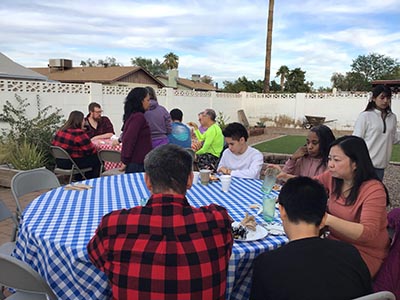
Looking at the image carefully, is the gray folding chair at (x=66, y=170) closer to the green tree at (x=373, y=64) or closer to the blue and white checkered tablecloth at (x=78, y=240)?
Result: the blue and white checkered tablecloth at (x=78, y=240)

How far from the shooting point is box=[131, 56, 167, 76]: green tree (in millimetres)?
47625

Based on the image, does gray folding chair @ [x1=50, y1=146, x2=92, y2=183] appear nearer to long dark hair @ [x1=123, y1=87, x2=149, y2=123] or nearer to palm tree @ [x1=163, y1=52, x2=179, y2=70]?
long dark hair @ [x1=123, y1=87, x2=149, y2=123]

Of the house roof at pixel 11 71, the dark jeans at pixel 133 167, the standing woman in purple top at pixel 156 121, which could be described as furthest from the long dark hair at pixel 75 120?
the house roof at pixel 11 71

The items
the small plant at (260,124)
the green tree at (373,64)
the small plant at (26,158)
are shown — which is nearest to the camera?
the small plant at (26,158)

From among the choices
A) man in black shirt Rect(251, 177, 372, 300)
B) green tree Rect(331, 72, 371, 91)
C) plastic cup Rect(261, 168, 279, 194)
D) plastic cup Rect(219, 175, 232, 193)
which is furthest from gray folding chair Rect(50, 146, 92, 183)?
green tree Rect(331, 72, 371, 91)

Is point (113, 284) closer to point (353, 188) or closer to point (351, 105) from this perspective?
point (353, 188)

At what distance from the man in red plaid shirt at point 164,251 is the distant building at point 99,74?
74.8ft

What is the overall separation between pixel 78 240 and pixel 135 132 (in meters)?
2.01

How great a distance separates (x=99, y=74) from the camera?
80.8 ft

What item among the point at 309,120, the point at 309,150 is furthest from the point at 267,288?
the point at 309,120

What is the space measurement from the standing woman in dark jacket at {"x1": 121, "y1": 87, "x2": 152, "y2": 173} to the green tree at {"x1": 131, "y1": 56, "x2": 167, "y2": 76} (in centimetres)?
4469

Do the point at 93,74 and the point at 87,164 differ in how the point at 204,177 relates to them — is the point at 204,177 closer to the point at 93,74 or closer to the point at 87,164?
the point at 87,164

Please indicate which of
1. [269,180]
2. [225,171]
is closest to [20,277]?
[269,180]

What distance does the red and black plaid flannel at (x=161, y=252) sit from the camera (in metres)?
1.13
